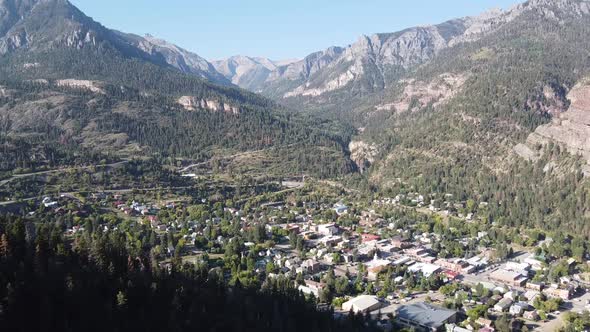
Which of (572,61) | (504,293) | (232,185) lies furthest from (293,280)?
(572,61)

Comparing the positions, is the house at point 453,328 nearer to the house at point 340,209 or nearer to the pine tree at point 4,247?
the pine tree at point 4,247

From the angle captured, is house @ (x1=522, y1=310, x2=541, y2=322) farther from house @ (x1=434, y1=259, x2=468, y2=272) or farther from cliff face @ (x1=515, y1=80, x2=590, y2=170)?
cliff face @ (x1=515, y1=80, x2=590, y2=170)

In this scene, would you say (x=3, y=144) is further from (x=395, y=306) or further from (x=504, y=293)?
(x=504, y=293)

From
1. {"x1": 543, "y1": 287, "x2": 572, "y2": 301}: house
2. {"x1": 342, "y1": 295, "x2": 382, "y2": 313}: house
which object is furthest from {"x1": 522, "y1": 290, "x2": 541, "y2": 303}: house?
{"x1": 342, "y1": 295, "x2": 382, "y2": 313}: house

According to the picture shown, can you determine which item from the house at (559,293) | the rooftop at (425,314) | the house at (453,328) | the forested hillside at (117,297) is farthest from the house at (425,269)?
the forested hillside at (117,297)

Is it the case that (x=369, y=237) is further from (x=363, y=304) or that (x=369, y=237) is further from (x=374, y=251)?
(x=363, y=304)
